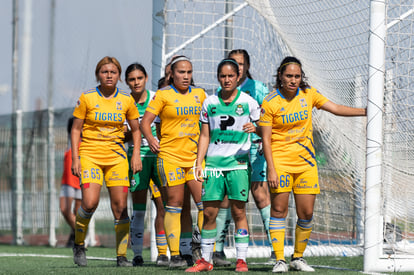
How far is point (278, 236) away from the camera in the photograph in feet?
18.7

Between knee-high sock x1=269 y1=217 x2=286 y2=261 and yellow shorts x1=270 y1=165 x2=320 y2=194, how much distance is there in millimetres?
256

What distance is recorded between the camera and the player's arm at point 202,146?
5.85 metres

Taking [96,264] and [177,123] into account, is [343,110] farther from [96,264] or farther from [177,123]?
[96,264]

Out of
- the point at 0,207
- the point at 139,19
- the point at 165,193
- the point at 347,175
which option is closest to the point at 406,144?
the point at 347,175

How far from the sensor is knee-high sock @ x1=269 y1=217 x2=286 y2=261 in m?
5.66

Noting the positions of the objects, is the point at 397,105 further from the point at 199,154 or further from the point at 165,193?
the point at 165,193

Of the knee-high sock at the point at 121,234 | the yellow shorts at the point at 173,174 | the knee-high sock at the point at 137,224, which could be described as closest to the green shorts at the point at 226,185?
the yellow shorts at the point at 173,174

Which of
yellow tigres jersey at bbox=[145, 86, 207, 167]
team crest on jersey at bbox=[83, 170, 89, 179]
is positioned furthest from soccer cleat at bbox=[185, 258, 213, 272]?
team crest on jersey at bbox=[83, 170, 89, 179]

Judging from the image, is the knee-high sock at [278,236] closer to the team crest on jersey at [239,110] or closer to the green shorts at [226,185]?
the green shorts at [226,185]

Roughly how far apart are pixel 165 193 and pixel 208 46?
99.2 inches

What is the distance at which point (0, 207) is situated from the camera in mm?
12727

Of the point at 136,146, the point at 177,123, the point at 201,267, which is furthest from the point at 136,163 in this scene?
the point at 201,267

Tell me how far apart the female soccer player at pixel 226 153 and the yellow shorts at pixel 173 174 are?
0.36 meters

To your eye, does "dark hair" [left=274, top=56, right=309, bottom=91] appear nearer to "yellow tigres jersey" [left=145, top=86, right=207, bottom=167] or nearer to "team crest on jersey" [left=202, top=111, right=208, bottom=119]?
"team crest on jersey" [left=202, top=111, right=208, bottom=119]
